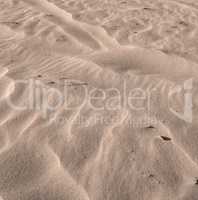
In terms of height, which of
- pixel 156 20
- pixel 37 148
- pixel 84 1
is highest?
pixel 84 1

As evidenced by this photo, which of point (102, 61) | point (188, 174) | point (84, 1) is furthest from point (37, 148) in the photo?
point (84, 1)

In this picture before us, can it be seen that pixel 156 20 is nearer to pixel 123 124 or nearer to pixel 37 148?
pixel 123 124

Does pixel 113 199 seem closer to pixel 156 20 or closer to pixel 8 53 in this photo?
pixel 8 53

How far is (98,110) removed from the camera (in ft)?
7.95

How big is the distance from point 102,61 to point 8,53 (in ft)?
3.09

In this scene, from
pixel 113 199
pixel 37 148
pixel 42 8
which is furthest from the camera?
pixel 42 8

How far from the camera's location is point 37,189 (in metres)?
1.76

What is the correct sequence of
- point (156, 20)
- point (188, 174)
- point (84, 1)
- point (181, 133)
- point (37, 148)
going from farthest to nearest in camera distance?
point (84, 1)
point (156, 20)
point (181, 133)
point (37, 148)
point (188, 174)

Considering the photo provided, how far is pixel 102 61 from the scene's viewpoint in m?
3.09

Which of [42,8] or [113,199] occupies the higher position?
[42,8]

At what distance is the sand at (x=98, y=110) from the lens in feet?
6.00

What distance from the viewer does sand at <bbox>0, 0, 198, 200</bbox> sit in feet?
6.00

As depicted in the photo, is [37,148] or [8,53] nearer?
[37,148]

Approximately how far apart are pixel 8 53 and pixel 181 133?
1.90 m
